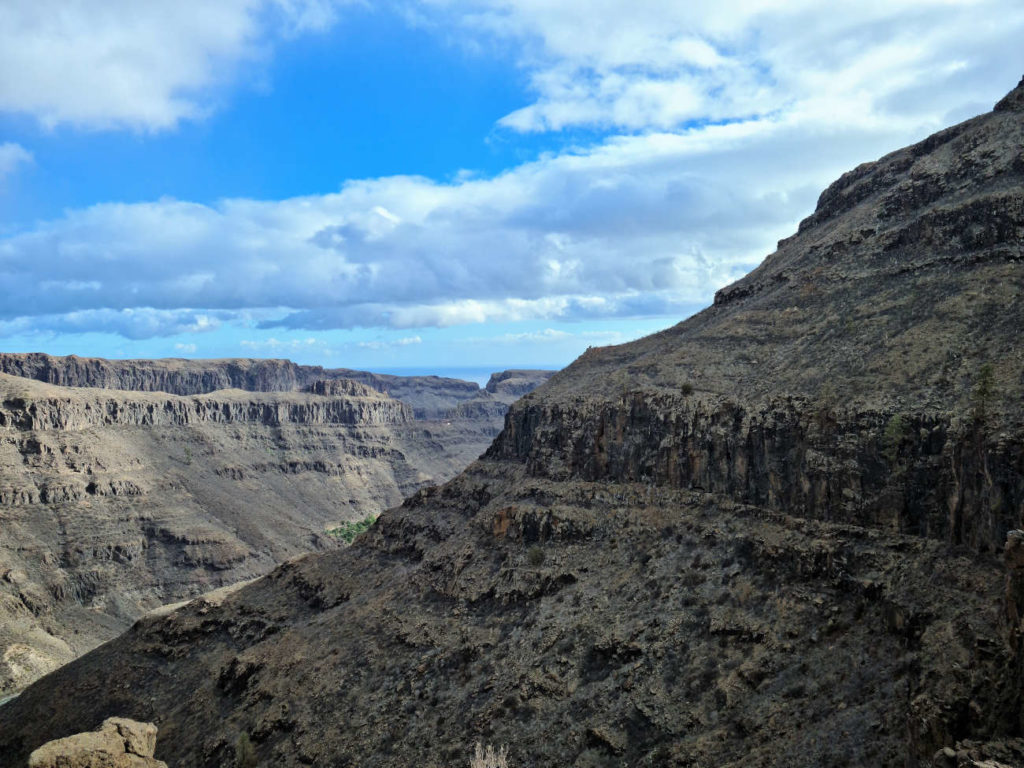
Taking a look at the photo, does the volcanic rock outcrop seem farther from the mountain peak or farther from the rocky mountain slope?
the mountain peak

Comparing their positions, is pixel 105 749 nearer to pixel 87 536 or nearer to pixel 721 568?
pixel 721 568

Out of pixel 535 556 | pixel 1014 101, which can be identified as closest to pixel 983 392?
pixel 535 556

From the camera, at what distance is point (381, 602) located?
7975cm

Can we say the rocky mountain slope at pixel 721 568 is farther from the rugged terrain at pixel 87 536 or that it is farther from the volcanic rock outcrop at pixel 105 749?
the rugged terrain at pixel 87 536

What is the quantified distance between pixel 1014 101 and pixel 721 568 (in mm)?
55549

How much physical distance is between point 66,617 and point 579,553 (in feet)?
349

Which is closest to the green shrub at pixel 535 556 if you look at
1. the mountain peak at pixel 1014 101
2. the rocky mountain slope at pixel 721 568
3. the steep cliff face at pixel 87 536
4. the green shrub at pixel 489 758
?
the rocky mountain slope at pixel 721 568

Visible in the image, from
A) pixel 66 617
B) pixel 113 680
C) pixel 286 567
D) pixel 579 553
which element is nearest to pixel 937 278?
pixel 579 553

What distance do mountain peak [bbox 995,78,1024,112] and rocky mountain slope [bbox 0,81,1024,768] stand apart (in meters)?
0.33

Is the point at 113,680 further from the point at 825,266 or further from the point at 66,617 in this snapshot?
the point at 825,266

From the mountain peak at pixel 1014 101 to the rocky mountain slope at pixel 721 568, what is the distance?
0.33 metres

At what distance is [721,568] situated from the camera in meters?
59.5

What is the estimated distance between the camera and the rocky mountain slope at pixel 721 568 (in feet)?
148

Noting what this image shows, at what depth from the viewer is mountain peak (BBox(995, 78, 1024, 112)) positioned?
80.6 m
